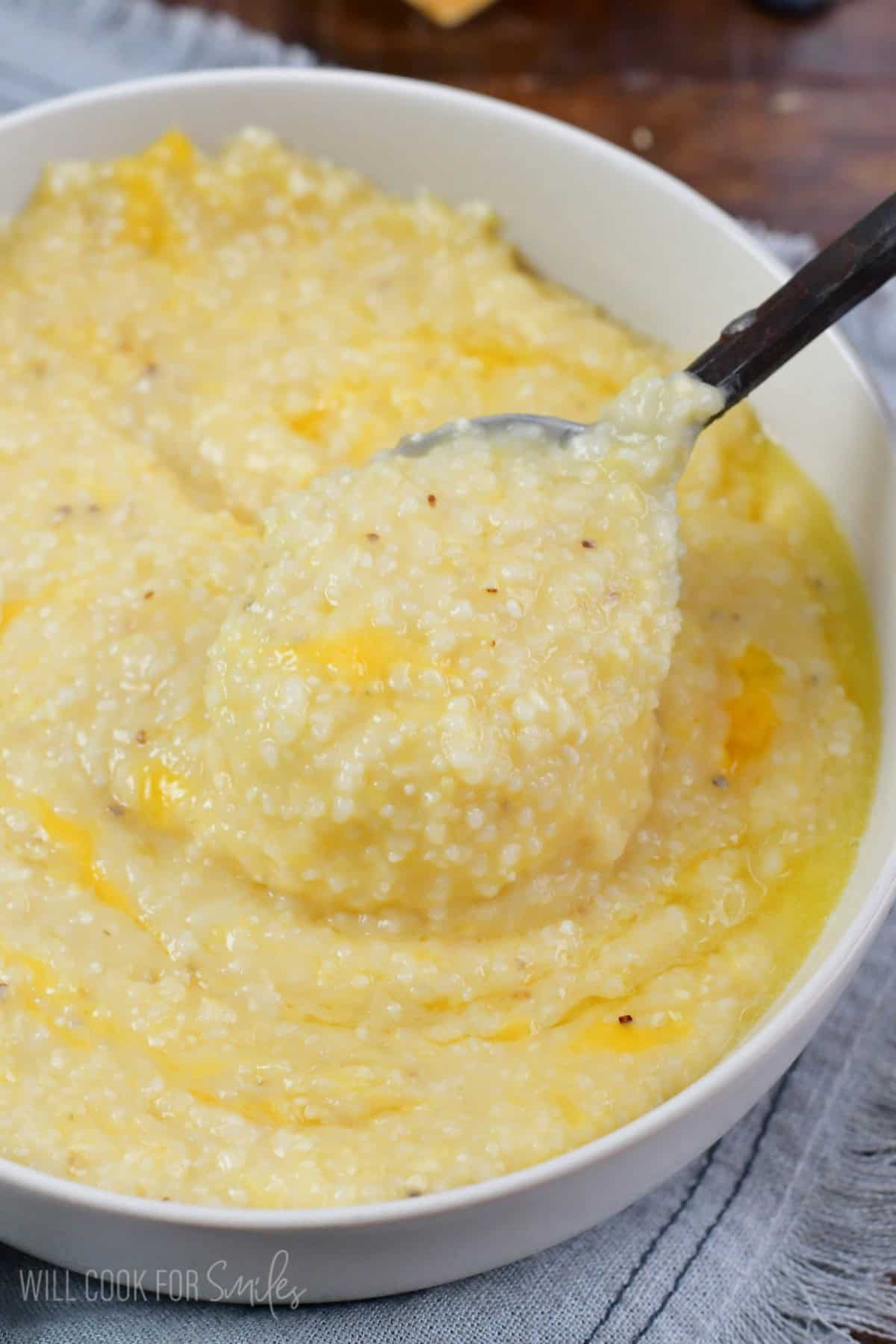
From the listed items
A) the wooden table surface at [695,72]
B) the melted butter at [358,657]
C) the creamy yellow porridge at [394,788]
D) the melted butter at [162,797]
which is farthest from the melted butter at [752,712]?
the wooden table surface at [695,72]

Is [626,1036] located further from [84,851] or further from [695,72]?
[695,72]

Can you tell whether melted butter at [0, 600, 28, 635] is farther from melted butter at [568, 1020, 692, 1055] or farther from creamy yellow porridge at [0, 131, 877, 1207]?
melted butter at [568, 1020, 692, 1055]

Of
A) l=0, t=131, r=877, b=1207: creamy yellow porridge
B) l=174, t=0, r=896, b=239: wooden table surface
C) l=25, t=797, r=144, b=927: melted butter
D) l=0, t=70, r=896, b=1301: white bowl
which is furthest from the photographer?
l=174, t=0, r=896, b=239: wooden table surface

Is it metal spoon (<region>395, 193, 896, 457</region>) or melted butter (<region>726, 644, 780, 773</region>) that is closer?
metal spoon (<region>395, 193, 896, 457</region>)

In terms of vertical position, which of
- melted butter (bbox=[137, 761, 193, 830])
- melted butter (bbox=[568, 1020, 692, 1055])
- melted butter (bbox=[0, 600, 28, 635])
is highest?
melted butter (bbox=[568, 1020, 692, 1055])

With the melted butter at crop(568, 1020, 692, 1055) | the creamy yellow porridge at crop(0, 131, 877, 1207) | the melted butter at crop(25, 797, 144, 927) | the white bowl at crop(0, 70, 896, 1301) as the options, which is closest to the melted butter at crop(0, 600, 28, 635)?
the creamy yellow porridge at crop(0, 131, 877, 1207)

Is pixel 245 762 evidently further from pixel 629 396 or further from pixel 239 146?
pixel 239 146

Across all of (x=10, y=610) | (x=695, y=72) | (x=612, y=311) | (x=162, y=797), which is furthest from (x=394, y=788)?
(x=695, y=72)

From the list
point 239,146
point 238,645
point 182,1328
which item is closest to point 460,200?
point 239,146
